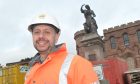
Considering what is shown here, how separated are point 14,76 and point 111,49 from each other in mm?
27210

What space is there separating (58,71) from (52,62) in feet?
0.44

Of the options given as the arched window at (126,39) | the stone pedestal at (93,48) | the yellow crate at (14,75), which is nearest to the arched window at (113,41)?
the arched window at (126,39)

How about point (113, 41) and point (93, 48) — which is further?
point (113, 41)

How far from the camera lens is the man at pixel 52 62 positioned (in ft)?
9.05

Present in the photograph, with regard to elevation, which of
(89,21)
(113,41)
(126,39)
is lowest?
(89,21)

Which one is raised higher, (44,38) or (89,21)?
(89,21)

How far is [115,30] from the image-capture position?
144ft

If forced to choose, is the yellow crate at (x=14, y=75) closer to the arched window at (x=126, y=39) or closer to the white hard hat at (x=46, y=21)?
the white hard hat at (x=46, y=21)

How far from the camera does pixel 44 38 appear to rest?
9.95 feet

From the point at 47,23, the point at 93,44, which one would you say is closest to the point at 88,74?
the point at 47,23

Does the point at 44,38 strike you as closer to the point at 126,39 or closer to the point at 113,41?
the point at 126,39

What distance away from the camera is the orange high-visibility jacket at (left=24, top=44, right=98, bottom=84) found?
273 cm

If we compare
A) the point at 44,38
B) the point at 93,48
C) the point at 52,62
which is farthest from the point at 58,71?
the point at 93,48

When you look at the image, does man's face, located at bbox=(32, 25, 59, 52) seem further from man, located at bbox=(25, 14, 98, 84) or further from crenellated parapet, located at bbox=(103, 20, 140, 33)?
crenellated parapet, located at bbox=(103, 20, 140, 33)
